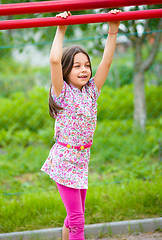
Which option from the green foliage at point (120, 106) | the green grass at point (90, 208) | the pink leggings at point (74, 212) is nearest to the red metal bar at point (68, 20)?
the pink leggings at point (74, 212)

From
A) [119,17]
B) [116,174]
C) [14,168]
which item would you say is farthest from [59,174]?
[14,168]

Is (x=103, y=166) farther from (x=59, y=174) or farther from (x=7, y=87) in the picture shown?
(x=7, y=87)

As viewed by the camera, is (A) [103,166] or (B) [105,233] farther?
(A) [103,166]

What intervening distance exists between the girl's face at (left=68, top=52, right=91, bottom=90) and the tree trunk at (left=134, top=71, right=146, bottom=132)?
8.91 ft

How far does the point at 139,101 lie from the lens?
14.6 feet

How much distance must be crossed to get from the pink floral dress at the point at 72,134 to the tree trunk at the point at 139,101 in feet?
8.90

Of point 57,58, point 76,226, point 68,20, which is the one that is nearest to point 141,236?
point 76,226

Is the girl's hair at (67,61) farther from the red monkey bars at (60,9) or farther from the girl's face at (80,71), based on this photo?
the red monkey bars at (60,9)

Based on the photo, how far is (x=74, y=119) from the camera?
177cm

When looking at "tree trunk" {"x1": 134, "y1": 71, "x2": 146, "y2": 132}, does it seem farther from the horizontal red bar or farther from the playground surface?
the horizontal red bar

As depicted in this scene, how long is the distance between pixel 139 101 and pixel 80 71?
9.37ft

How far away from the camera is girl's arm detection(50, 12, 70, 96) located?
162 cm

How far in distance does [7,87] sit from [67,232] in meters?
4.63

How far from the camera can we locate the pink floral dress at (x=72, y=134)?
175 centimetres
